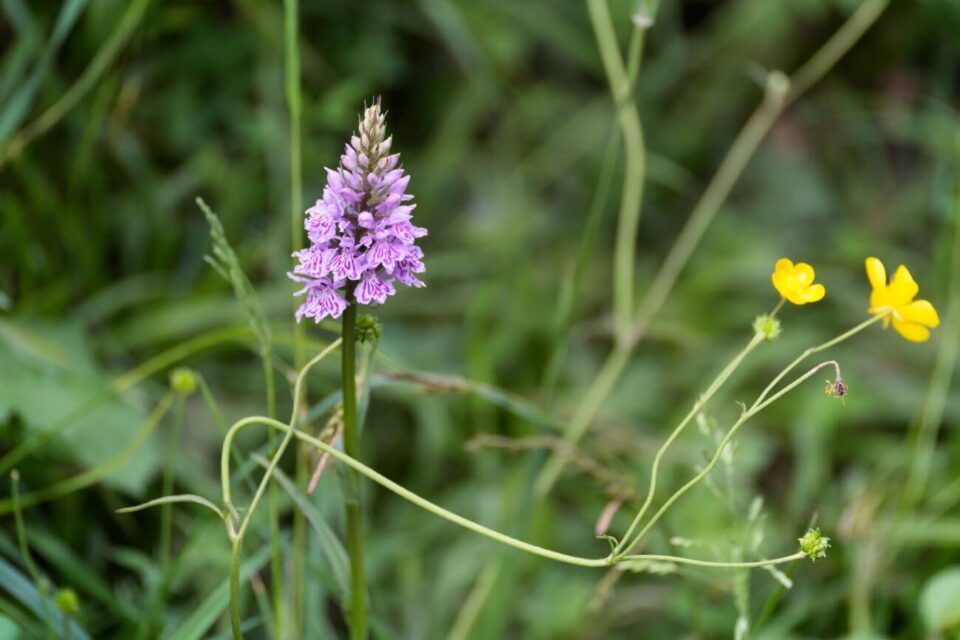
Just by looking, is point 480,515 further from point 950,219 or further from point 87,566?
point 950,219

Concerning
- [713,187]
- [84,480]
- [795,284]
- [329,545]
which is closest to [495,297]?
[713,187]

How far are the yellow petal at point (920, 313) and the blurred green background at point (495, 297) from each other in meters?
0.27

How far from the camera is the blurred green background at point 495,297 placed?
1.49 metres

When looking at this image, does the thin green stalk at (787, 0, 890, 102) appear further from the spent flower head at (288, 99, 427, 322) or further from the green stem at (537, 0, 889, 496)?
the spent flower head at (288, 99, 427, 322)

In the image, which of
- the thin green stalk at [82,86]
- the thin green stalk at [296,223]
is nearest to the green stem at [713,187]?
the thin green stalk at [296,223]

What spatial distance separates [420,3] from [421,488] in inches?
41.6

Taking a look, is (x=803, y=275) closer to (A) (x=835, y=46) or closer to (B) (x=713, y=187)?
(B) (x=713, y=187)

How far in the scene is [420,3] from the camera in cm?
220

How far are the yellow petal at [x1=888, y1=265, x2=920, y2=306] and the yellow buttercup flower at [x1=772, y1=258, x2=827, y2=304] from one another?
0.24 ft

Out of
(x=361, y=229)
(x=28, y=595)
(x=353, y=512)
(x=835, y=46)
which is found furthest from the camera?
(x=835, y=46)

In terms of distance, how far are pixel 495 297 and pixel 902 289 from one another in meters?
1.23

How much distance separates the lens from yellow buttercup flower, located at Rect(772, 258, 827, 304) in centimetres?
90

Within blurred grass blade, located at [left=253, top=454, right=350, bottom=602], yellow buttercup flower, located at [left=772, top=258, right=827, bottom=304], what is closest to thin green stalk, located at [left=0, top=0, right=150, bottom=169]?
blurred grass blade, located at [left=253, top=454, right=350, bottom=602]

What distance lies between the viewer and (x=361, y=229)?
2.78 ft
